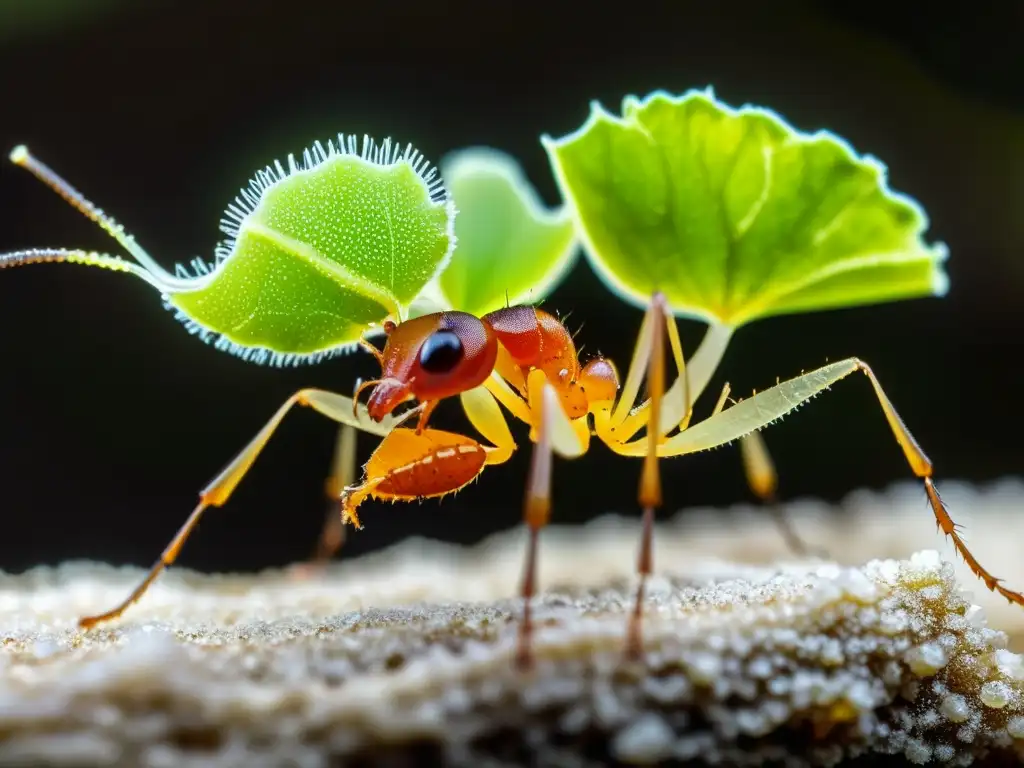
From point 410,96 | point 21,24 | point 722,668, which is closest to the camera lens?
point 722,668

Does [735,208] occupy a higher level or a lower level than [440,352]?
higher

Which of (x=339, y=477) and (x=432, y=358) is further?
(x=339, y=477)

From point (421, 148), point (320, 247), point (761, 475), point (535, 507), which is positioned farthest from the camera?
point (421, 148)

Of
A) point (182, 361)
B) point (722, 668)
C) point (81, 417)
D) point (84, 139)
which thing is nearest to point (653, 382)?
point (722, 668)

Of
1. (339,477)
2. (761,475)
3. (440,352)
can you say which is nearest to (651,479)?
(440,352)

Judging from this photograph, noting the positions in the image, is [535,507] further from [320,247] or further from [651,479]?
[320,247]

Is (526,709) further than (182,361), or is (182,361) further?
(182,361)

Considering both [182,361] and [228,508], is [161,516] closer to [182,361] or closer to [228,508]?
[228,508]

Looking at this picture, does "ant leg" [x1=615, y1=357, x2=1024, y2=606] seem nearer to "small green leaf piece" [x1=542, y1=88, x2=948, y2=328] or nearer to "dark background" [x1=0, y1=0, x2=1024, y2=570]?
"small green leaf piece" [x1=542, y1=88, x2=948, y2=328]
